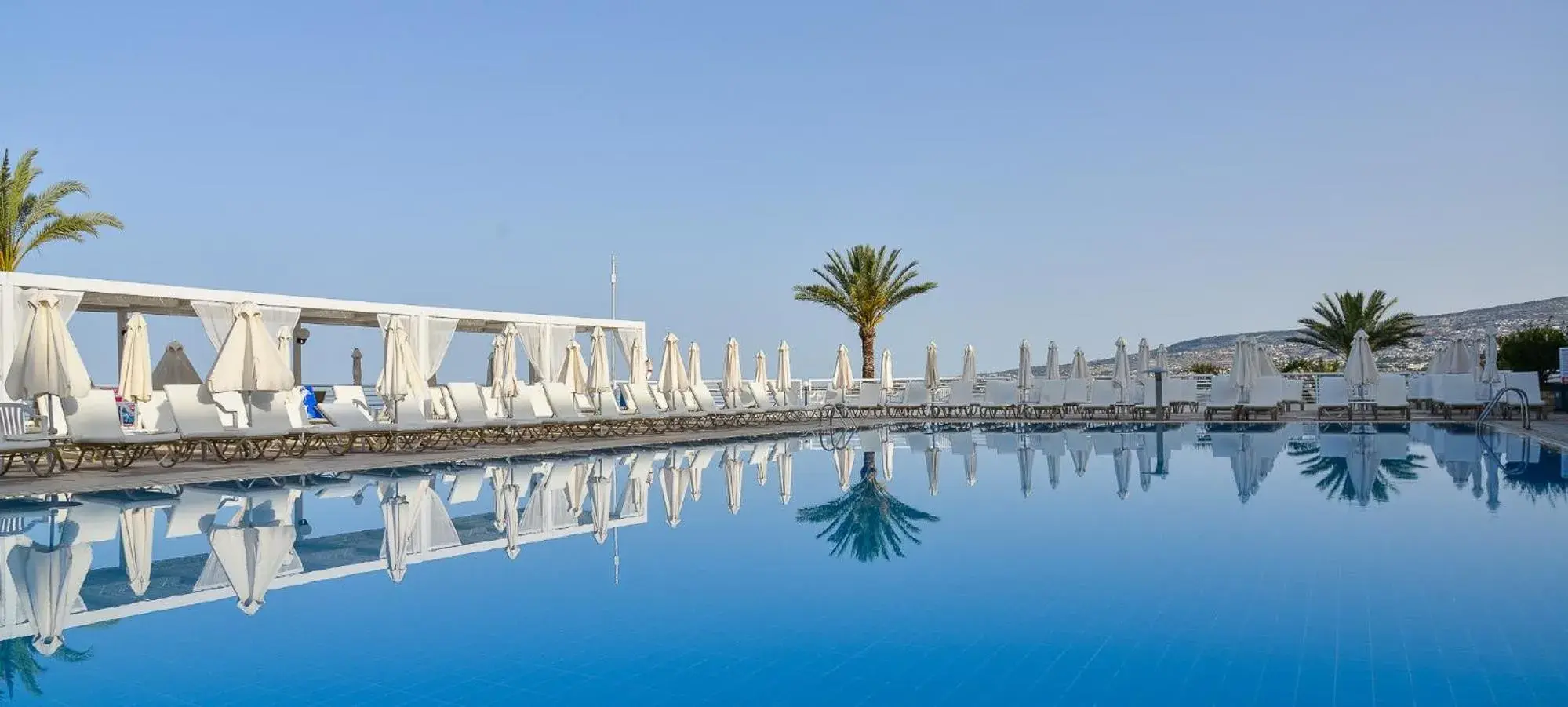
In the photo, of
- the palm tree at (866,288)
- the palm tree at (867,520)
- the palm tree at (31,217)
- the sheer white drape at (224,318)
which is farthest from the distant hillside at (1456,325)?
the palm tree at (867,520)

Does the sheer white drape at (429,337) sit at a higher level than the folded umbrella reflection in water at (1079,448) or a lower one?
higher

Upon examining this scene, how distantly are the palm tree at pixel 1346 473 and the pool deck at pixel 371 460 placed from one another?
2.31 meters

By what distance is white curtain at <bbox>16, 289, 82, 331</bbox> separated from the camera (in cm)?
1168

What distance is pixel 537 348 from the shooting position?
18266mm

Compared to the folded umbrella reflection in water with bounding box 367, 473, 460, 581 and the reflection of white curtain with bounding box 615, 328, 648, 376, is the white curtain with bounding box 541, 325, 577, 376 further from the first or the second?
the folded umbrella reflection in water with bounding box 367, 473, 460, 581

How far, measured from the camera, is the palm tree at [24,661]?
3.61 meters

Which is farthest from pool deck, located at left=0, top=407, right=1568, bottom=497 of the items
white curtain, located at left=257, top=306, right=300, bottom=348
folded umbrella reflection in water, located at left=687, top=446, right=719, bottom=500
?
white curtain, located at left=257, top=306, right=300, bottom=348

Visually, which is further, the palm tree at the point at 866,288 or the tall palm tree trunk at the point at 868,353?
the tall palm tree trunk at the point at 868,353

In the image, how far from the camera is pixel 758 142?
2858cm

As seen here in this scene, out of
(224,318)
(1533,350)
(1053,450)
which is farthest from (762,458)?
(1533,350)

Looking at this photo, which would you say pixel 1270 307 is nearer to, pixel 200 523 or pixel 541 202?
pixel 541 202

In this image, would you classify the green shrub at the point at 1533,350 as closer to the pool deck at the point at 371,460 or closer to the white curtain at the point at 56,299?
the pool deck at the point at 371,460

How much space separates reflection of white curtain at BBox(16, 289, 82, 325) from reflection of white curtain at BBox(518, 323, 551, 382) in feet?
22.7

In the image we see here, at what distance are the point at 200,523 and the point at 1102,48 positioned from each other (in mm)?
19836
